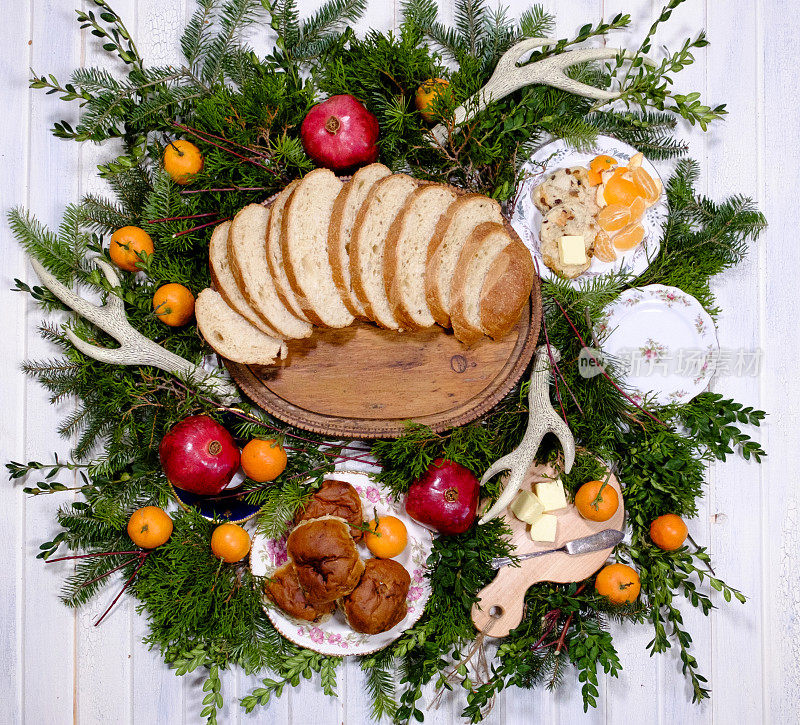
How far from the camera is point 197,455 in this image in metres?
1.97

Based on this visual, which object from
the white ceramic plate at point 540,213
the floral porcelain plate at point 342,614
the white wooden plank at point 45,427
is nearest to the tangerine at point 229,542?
the floral porcelain plate at point 342,614

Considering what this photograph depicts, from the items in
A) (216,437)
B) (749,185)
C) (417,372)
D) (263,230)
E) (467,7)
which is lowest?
(216,437)

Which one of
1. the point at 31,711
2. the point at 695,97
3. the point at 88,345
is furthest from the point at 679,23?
the point at 31,711

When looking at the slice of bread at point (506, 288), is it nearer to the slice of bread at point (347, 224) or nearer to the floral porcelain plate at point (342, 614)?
the slice of bread at point (347, 224)

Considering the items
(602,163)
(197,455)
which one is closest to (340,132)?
(602,163)

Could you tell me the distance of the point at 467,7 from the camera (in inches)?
84.4

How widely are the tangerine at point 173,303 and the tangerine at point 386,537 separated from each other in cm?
96

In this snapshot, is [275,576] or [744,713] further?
[744,713]

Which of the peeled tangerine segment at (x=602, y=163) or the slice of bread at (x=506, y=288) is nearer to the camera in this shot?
the slice of bread at (x=506, y=288)

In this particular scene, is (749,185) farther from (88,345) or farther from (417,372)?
(88,345)

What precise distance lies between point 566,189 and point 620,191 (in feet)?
0.60

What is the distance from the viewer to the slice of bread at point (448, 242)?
198cm

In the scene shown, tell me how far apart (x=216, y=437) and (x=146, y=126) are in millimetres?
1122

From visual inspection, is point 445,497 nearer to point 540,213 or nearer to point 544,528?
point 544,528
